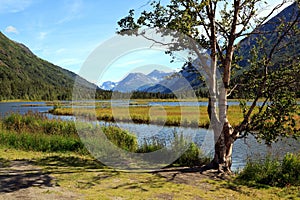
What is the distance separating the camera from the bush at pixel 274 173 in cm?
881

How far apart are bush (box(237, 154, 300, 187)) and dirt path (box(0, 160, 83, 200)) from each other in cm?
546

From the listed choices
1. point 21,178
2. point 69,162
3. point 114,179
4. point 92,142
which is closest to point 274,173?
point 114,179

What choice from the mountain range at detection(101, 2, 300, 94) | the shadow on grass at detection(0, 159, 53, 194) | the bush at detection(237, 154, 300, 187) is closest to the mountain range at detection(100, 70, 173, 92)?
the mountain range at detection(101, 2, 300, 94)

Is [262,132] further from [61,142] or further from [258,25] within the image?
[61,142]

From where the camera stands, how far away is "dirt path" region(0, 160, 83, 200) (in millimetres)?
6476

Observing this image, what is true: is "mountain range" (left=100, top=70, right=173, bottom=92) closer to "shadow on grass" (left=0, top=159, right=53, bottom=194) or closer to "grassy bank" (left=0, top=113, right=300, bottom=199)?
"grassy bank" (left=0, top=113, right=300, bottom=199)

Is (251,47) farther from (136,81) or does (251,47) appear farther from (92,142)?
(92,142)

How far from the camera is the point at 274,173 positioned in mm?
9070

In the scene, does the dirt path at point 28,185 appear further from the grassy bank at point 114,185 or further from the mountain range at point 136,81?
the mountain range at point 136,81

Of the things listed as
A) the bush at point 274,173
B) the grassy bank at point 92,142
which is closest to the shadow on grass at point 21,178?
the grassy bank at point 92,142

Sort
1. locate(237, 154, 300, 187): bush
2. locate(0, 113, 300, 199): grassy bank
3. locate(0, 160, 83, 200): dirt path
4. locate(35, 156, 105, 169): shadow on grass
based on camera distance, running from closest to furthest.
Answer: locate(0, 160, 83, 200): dirt path < locate(0, 113, 300, 199): grassy bank < locate(237, 154, 300, 187): bush < locate(35, 156, 105, 169): shadow on grass

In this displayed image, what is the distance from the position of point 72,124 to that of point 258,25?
11.1m

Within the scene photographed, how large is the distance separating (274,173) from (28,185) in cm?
710

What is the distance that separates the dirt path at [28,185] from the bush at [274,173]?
546cm
